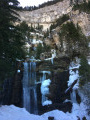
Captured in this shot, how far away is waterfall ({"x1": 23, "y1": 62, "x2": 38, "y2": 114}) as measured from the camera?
14702 millimetres

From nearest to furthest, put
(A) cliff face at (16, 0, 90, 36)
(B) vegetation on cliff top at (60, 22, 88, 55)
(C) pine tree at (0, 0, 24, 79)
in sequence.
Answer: (C) pine tree at (0, 0, 24, 79), (B) vegetation on cliff top at (60, 22, 88, 55), (A) cliff face at (16, 0, 90, 36)

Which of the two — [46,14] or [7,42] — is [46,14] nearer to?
[46,14]

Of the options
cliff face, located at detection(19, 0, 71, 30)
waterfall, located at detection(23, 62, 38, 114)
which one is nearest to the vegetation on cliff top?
waterfall, located at detection(23, 62, 38, 114)

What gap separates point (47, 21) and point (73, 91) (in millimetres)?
41465

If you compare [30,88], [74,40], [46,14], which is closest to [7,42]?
[30,88]

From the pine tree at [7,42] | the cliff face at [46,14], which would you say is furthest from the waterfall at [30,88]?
the cliff face at [46,14]

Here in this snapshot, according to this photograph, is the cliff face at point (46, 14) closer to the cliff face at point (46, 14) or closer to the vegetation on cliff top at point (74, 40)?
the cliff face at point (46, 14)

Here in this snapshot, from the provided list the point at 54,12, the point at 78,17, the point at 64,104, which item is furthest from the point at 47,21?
the point at 64,104

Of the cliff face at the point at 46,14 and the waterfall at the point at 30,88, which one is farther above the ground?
the cliff face at the point at 46,14

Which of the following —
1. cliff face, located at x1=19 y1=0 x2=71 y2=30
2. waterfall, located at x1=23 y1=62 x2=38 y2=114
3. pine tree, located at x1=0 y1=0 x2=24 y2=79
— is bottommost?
waterfall, located at x1=23 y1=62 x2=38 y2=114

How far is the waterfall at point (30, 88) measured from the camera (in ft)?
48.2

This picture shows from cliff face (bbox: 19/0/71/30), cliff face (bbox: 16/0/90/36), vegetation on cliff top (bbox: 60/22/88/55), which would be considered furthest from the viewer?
cliff face (bbox: 19/0/71/30)

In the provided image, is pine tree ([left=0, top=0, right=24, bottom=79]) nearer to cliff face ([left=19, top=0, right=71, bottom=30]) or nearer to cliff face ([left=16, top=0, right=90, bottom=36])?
cliff face ([left=16, top=0, right=90, bottom=36])

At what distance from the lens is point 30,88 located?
53.8ft
